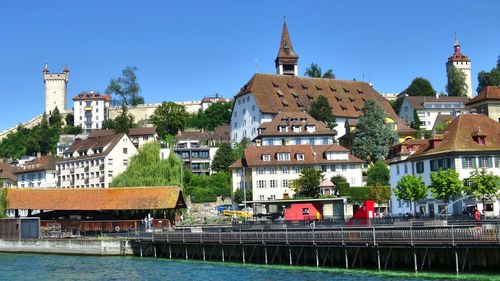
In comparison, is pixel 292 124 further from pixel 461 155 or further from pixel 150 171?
pixel 461 155

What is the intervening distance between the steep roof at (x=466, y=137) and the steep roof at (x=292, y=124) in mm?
36017

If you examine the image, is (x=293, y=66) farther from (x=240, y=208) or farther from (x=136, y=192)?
(x=136, y=192)

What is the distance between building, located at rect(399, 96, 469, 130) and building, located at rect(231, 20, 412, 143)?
25.5 feet

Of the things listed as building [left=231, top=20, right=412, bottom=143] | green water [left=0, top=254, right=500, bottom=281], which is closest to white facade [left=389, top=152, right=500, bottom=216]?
green water [left=0, top=254, right=500, bottom=281]

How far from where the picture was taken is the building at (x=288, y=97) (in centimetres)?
11300

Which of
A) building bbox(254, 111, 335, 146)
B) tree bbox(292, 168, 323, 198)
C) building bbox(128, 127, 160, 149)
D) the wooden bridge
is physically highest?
building bbox(128, 127, 160, 149)

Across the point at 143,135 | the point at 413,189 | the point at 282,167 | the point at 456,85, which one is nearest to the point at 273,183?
the point at 282,167

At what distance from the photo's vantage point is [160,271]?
146 ft

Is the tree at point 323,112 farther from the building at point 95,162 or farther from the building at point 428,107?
the building at point 95,162

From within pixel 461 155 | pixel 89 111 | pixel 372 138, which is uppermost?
pixel 89 111

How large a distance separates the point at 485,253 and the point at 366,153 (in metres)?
63.4

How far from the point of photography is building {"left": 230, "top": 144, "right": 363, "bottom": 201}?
85562 millimetres

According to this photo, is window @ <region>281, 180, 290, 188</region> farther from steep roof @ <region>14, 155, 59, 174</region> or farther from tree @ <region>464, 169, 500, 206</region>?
steep roof @ <region>14, 155, 59, 174</region>

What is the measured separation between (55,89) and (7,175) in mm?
59763
